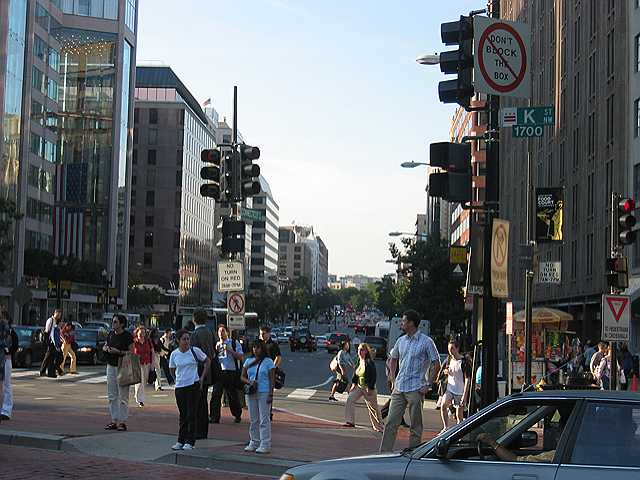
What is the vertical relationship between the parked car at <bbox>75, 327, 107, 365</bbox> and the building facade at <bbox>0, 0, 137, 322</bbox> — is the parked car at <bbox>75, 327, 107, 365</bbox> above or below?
below

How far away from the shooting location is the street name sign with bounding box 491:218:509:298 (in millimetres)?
11695

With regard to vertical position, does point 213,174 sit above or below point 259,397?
above

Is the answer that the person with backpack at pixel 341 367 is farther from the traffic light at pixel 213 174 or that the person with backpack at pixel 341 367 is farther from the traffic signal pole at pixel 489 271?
the traffic signal pole at pixel 489 271

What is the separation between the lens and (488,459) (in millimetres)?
6660

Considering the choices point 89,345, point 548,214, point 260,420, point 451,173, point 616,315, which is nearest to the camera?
point 451,173

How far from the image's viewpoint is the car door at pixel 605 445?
615 cm

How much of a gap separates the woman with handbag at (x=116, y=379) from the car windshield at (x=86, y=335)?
2188 centimetres

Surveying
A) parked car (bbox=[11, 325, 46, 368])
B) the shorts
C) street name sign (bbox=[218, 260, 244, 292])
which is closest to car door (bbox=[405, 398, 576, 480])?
street name sign (bbox=[218, 260, 244, 292])

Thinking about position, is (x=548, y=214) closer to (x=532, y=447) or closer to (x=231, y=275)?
(x=231, y=275)

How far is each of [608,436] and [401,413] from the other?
6.21m

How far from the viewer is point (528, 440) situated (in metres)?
6.74

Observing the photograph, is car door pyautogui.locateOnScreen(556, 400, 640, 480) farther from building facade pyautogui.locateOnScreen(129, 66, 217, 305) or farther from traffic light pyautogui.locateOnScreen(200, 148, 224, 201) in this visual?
building facade pyautogui.locateOnScreen(129, 66, 217, 305)

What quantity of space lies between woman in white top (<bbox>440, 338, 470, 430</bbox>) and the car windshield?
68.8ft

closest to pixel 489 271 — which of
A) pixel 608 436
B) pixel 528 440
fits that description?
pixel 528 440
